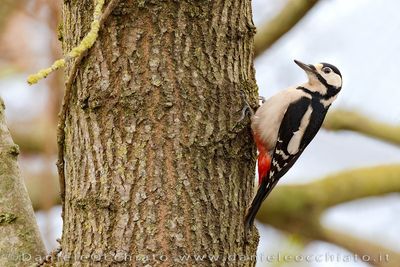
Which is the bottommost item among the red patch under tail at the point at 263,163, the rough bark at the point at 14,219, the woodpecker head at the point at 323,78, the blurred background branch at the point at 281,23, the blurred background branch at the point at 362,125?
the rough bark at the point at 14,219

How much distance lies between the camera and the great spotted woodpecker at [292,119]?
3754 millimetres

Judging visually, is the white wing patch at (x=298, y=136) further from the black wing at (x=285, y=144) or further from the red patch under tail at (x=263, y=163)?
the red patch under tail at (x=263, y=163)

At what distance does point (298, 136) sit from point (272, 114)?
243 mm

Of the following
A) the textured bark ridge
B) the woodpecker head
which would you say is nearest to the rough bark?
the textured bark ridge

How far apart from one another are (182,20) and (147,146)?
0.46 metres

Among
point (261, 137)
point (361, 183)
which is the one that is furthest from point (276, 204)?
point (261, 137)

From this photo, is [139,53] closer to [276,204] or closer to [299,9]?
[299,9]

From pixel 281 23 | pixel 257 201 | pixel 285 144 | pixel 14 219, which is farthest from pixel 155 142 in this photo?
pixel 281 23

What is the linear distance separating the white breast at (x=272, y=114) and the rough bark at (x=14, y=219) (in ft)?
3.31

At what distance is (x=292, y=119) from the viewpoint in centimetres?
399

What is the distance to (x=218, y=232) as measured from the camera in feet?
8.13

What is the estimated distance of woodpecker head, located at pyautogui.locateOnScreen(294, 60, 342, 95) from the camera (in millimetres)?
4125

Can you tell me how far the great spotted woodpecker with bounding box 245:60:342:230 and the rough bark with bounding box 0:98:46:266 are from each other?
1.22 metres

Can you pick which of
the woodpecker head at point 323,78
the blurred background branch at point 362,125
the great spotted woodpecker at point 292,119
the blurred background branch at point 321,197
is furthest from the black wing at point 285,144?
the blurred background branch at point 321,197
